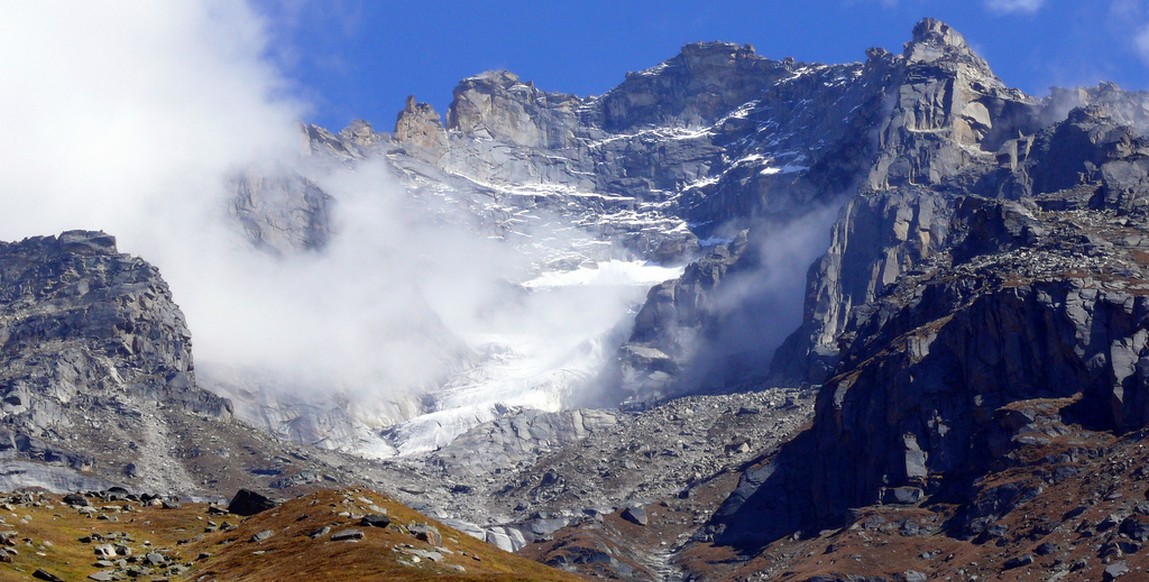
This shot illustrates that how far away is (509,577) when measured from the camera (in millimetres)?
107062

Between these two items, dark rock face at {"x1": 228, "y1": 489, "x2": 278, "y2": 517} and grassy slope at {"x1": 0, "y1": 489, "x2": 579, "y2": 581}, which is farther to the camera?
dark rock face at {"x1": 228, "y1": 489, "x2": 278, "y2": 517}

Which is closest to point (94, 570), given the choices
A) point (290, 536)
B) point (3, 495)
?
point (290, 536)

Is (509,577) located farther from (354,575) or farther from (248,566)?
(248,566)

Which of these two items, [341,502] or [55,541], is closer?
[55,541]

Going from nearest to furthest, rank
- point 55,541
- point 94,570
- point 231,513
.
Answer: point 94,570, point 55,541, point 231,513

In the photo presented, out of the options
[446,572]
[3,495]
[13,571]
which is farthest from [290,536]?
[3,495]

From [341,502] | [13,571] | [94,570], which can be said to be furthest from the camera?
[341,502]

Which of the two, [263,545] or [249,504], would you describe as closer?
[263,545]

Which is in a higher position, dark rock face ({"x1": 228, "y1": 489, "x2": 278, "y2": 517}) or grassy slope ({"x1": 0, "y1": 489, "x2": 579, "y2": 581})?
dark rock face ({"x1": 228, "y1": 489, "x2": 278, "y2": 517})

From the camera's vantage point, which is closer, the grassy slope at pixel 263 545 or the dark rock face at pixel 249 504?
the grassy slope at pixel 263 545

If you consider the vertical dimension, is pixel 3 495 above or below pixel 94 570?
above

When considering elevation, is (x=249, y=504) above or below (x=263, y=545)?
above

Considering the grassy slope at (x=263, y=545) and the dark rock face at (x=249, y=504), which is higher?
the dark rock face at (x=249, y=504)

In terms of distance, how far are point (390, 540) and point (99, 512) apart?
32.6m
